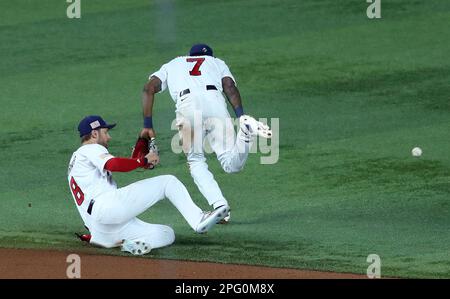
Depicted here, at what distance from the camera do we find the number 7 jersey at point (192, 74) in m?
12.4

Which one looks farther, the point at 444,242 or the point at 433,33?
the point at 433,33

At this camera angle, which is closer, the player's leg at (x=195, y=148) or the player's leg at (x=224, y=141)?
the player's leg at (x=195, y=148)

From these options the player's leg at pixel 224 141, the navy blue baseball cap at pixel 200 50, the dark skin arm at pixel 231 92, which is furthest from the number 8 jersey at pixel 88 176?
the navy blue baseball cap at pixel 200 50

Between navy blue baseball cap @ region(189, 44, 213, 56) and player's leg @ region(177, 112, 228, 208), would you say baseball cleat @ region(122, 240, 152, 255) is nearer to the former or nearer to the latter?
player's leg @ region(177, 112, 228, 208)

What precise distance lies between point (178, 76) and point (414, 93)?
4778 mm

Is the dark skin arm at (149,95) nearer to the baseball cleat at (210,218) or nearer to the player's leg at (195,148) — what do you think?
the player's leg at (195,148)

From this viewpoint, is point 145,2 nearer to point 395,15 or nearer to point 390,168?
point 395,15

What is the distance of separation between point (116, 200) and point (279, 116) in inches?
194

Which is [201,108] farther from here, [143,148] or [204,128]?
[143,148]

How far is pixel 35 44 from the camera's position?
1784 centimetres

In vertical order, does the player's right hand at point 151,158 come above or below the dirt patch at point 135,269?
above

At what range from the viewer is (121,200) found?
36.0 ft

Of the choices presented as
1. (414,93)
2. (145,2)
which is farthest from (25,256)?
(145,2)

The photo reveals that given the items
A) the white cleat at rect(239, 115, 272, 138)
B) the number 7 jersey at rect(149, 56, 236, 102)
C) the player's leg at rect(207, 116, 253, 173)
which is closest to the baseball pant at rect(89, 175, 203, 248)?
the white cleat at rect(239, 115, 272, 138)
